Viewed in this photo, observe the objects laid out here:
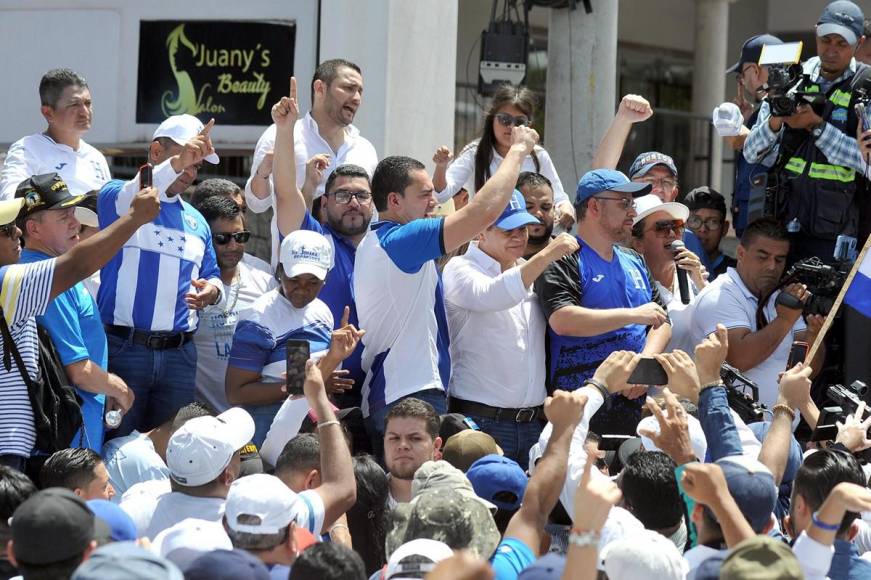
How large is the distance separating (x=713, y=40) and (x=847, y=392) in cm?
1062

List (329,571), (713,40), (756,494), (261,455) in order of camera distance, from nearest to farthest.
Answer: (329,571)
(756,494)
(261,455)
(713,40)

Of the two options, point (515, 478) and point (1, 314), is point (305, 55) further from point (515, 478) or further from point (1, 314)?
point (515, 478)

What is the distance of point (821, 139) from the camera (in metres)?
7.24

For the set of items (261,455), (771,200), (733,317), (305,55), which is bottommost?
(261,455)

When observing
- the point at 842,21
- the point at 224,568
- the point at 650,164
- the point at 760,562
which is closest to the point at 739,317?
the point at 650,164

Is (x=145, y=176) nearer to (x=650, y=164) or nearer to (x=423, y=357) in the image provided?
(x=423, y=357)

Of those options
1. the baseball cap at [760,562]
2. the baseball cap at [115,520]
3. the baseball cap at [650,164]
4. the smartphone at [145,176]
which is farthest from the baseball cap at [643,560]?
the baseball cap at [650,164]

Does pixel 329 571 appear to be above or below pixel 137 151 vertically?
below

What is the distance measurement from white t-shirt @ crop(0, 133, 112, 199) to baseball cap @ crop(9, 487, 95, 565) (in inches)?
153

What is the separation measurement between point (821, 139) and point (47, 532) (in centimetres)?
486

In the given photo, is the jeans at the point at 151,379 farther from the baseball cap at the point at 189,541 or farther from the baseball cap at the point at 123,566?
A: the baseball cap at the point at 123,566

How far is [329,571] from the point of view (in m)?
3.70

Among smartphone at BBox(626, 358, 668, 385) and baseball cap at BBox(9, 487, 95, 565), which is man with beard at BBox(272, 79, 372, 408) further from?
baseball cap at BBox(9, 487, 95, 565)

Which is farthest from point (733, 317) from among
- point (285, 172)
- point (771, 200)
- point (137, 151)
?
point (137, 151)
